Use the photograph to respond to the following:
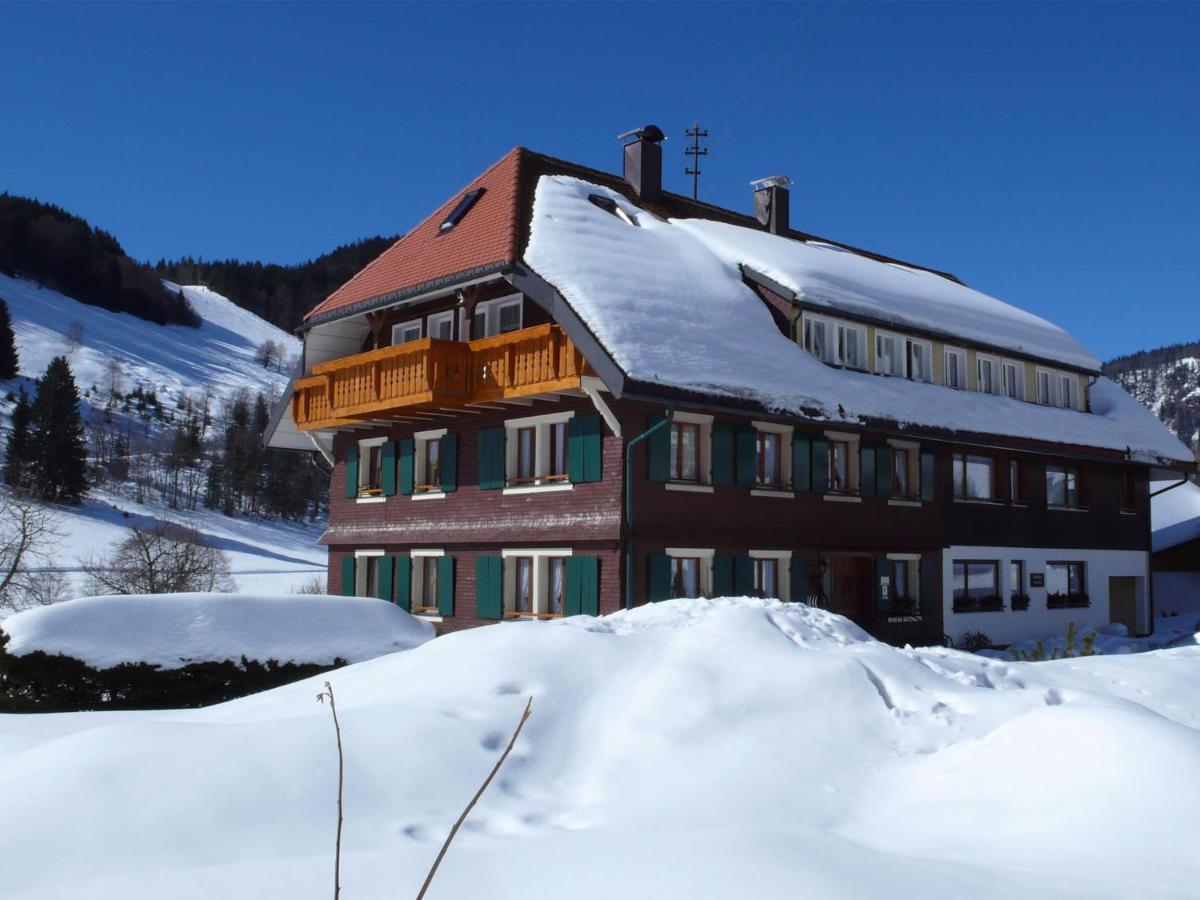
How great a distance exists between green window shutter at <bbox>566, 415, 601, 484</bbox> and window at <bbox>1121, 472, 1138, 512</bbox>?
1653cm

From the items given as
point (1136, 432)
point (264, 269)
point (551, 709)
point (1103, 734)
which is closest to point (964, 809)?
point (1103, 734)

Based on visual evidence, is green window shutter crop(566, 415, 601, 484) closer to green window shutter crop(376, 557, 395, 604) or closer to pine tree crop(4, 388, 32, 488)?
green window shutter crop(376, 557, 395, 604)

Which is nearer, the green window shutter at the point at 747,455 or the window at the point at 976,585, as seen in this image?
the green window shutter at the point at 747,455

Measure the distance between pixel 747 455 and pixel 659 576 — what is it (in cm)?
294

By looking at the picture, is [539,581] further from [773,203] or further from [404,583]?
[773,203]

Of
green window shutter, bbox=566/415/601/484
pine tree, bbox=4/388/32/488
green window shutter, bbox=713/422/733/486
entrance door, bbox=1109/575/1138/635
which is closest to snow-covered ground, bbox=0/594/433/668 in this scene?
green window shutter, bbox=566/415/601/484

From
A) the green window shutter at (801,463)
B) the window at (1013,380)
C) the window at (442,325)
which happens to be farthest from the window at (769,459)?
the window at (1013,380)

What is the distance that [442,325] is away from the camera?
76.4 feet

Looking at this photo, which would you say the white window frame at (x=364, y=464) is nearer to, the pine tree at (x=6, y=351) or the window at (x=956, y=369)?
the window at (x=956, y=369)

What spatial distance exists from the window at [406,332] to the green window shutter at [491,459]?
3.33 metres

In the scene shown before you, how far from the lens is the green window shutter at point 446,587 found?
2231 centimetres

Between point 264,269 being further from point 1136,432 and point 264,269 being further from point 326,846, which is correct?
point 326,846

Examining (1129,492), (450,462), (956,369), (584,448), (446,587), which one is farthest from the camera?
(1129,492)

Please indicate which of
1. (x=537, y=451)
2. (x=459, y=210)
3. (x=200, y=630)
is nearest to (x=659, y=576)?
(x=537, y=451)
